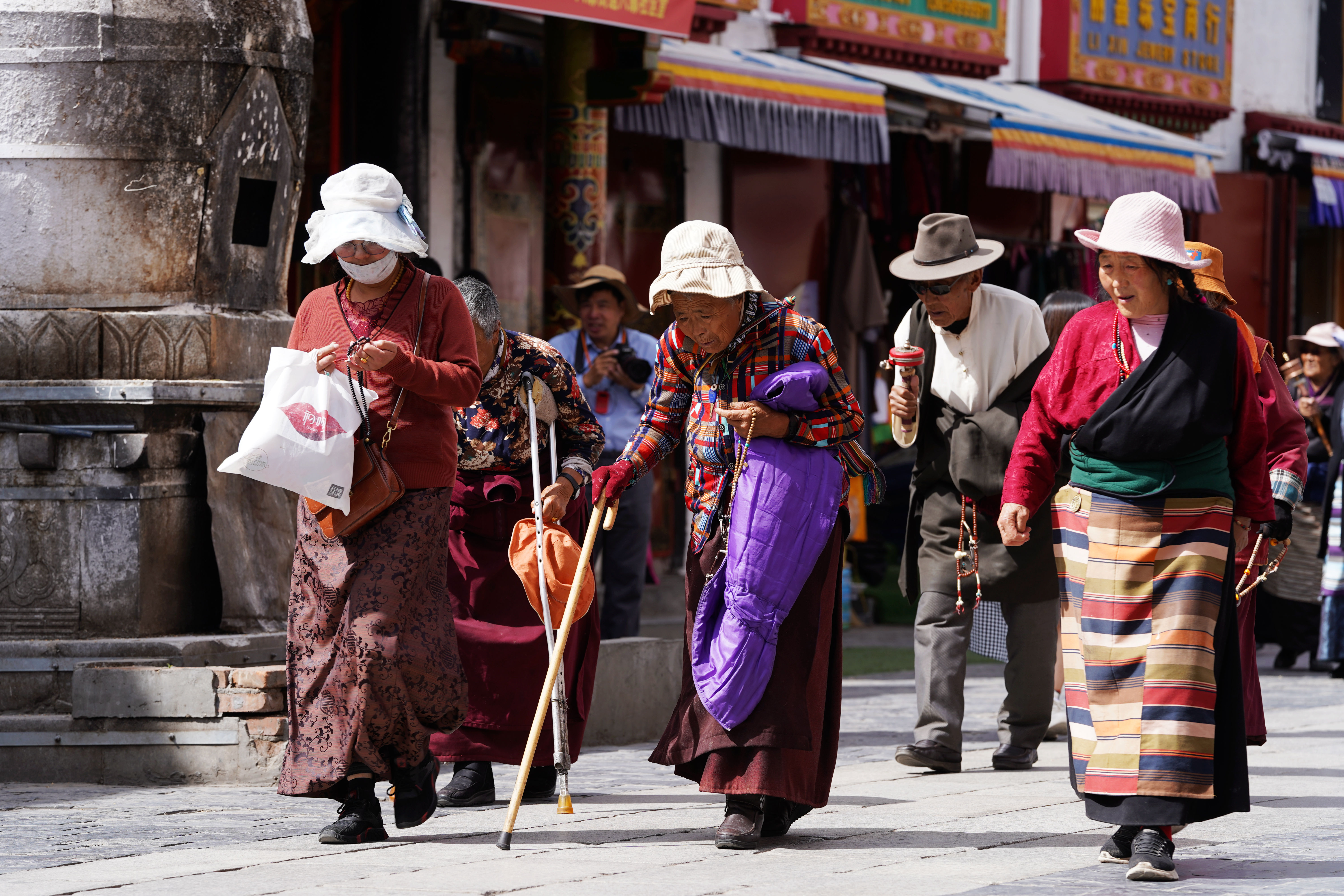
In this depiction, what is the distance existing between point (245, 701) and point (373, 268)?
1.79 m

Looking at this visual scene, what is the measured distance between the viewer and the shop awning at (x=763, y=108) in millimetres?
12219

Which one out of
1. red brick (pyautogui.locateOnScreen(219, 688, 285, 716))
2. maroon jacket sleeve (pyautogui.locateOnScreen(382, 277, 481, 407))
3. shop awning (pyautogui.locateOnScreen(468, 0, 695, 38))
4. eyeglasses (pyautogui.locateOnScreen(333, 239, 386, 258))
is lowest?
red brick (pyautogui.locateOnScreen(219, 688, 285, 716))

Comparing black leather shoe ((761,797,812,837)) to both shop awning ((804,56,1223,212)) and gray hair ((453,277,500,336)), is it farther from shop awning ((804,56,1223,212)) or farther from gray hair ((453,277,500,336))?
shop awning ((804,56,1223,212))

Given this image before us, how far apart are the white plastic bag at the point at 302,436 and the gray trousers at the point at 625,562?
14.0 ft

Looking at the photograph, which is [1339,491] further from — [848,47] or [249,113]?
[249,113]

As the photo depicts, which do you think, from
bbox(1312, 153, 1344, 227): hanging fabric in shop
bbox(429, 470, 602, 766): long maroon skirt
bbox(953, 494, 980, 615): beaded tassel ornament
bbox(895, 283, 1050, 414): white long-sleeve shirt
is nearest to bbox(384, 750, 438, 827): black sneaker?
bbox(429, 470, 602, 766): long maroon skirt

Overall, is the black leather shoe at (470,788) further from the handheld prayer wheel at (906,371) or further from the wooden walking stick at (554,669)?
the handheld prayer wheel at (906,371)

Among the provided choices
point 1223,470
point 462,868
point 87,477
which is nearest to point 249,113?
point 87,477

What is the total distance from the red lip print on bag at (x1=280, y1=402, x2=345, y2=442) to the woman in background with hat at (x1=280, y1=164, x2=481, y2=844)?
125mm

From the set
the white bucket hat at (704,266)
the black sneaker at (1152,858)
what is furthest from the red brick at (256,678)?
the black sneaker at (1152,858)

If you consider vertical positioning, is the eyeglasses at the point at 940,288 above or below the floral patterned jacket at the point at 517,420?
above

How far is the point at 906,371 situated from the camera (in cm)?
726

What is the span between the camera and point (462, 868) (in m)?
5.31

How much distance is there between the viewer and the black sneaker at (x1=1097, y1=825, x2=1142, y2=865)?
5449 millimetres
